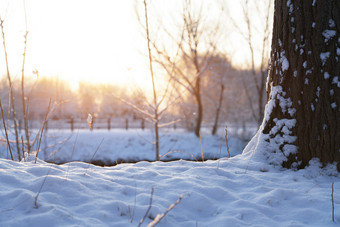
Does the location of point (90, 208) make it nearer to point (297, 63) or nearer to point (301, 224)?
point (301, 224)

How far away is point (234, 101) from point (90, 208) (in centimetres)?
2378

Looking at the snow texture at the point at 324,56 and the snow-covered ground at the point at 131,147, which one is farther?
the snow-covered ground at the point at 131,147

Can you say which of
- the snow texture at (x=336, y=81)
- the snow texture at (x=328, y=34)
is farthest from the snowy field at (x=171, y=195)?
the snow texture at (x=328, y=34)

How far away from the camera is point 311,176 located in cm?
319

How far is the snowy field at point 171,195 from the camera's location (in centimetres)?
211

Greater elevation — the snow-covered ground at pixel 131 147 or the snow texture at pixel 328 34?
the snow texture at pixel 328 34

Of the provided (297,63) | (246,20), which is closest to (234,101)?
(246,20)

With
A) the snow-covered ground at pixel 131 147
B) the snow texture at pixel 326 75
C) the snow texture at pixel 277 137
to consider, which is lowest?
the snow-covered ground at pixel 131 147

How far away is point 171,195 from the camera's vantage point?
99.2 inches

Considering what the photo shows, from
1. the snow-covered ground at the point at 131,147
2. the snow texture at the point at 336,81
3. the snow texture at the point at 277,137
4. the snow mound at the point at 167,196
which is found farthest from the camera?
the snow-covered ground at the point at 131,147

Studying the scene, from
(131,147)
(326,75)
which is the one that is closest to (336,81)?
(326,75)

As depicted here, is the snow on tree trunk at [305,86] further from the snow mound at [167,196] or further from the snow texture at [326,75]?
the snow mound at [167,196]

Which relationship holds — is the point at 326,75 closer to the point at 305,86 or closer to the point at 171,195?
the point at 305,86

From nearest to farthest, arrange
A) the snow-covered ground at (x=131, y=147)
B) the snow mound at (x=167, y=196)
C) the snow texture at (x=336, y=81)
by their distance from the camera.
A: 1. the snow mound at (x=167, y=196)
2. the snow texture at (x=336, y=81)
3. the snow-covered ground at (x=131, y=147)
